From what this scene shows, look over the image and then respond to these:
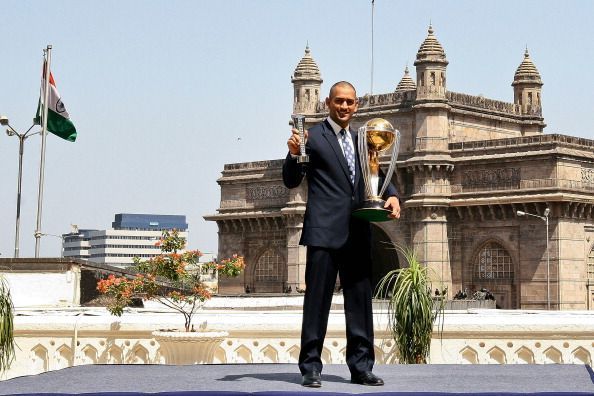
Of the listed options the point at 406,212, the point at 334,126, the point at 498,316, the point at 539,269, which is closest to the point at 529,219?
the point at 539,269

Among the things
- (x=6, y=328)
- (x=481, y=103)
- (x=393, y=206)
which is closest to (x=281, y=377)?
(x=393, y=206)

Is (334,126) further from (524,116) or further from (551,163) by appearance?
(524,116)

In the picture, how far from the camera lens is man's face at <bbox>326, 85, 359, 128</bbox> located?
882 centimetres

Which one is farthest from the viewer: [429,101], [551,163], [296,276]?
[296,276]

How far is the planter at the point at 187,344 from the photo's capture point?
11.0 m

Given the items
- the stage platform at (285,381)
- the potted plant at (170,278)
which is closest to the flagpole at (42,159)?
the potted plant at (170,278)

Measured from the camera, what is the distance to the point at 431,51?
58.3 meters

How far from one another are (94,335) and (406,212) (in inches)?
1864

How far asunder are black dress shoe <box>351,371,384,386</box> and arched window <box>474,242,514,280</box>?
48896 millimetres

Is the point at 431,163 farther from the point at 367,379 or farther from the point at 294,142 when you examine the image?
the point at 367,379

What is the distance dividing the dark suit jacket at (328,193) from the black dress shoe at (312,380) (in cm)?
97

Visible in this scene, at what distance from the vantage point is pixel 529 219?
55375mm

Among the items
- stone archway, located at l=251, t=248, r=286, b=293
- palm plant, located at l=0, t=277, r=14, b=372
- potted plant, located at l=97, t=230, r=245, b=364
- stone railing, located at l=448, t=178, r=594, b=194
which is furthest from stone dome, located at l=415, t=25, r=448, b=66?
palm plant, located at l=0, t=277, r=14, b=372

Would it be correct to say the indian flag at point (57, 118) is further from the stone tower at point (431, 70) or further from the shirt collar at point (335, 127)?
the stone tower at point (431, 70)
